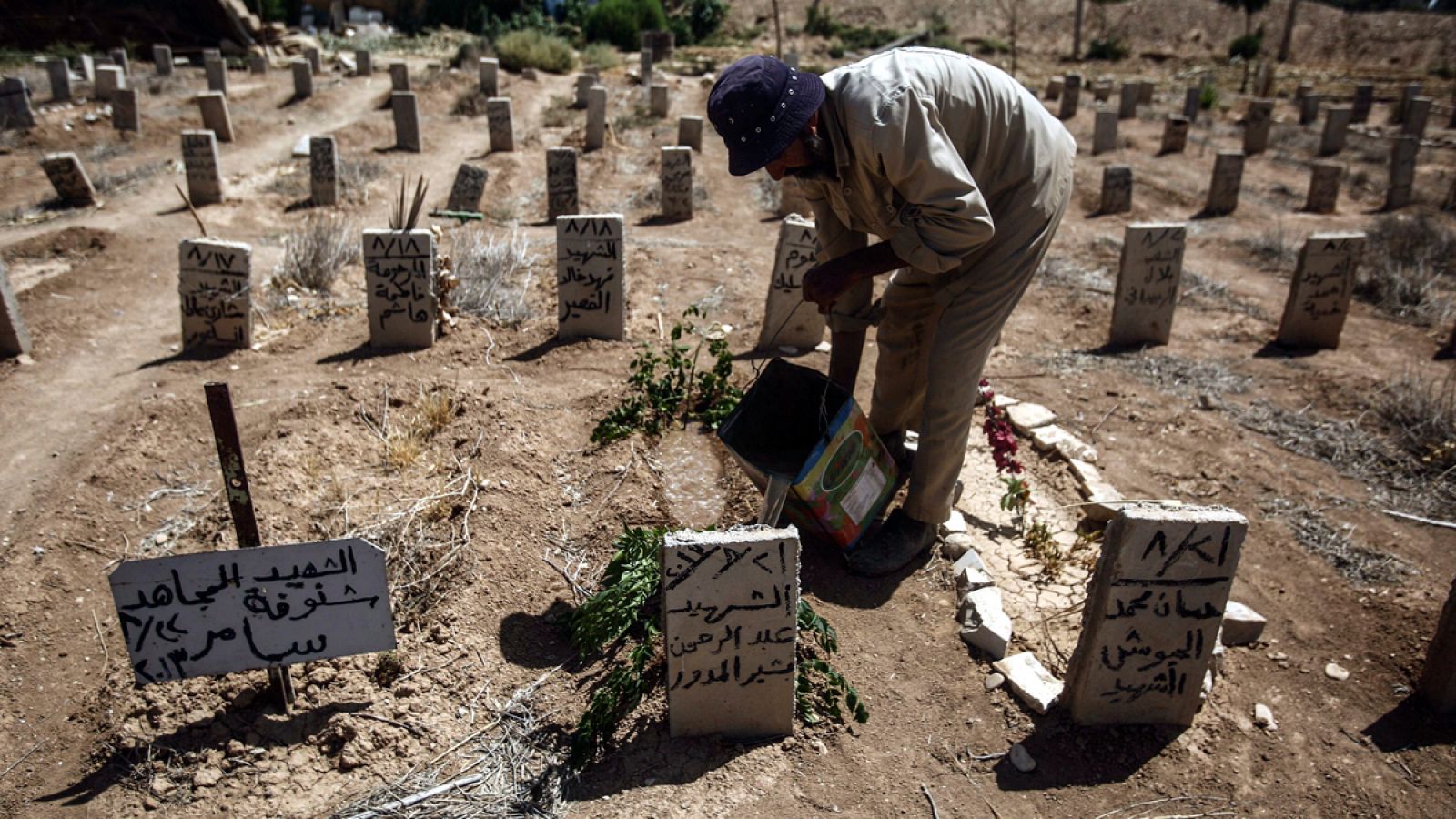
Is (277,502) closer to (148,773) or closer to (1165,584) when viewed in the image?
(148,773)

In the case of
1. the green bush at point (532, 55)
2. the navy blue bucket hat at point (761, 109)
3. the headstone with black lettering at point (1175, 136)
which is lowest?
the headstone with black lettering at point (1175, 136)

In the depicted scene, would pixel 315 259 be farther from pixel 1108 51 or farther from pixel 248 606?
pixel 1108 51

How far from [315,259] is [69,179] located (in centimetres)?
504

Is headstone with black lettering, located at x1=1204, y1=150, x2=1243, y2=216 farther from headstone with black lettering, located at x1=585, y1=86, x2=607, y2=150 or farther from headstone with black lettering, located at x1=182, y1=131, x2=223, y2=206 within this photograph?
headstone with black lettering, located at x1=182, y1=131, x2=223, y2=206

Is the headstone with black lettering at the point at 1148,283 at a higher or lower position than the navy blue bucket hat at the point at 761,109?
lower

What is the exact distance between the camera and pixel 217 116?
1385 centimetres

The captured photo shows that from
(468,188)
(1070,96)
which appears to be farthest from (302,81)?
(1070,96)

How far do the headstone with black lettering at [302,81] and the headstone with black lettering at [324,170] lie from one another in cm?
816

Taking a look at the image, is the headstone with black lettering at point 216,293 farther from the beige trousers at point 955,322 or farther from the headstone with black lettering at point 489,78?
the headstone with black lettering at point 489,78

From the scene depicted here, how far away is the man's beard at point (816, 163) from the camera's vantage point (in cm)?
316

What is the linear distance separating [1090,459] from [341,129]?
515 inches

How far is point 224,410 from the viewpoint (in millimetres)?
2840

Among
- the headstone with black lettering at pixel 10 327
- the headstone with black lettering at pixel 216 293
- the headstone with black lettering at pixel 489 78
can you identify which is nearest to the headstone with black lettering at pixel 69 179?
the headstone with black lettering at pixel 10 327

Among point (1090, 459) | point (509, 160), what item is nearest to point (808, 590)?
point (1090, 459)
